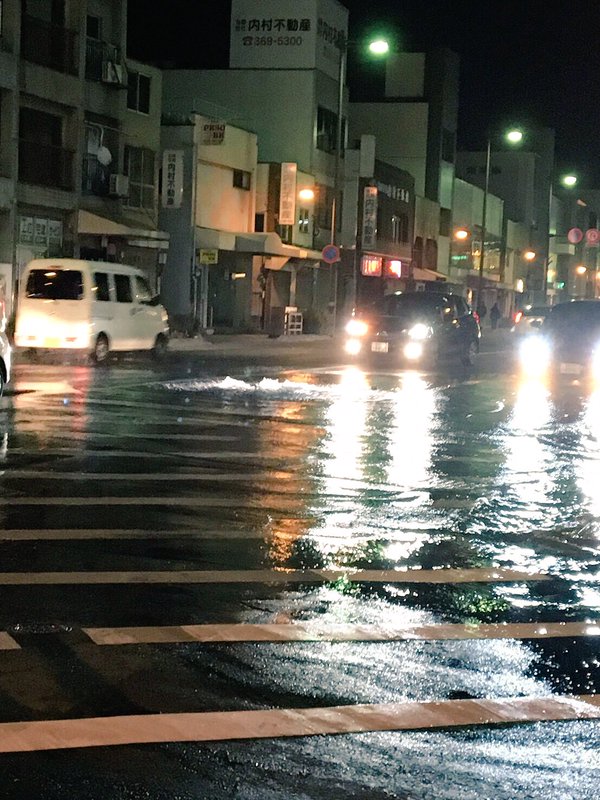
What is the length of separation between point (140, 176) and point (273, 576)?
116ft

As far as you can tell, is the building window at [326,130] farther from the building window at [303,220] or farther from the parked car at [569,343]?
the parked car at [569,343]

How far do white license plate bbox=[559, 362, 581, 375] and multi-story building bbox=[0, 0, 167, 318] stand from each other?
1547cm

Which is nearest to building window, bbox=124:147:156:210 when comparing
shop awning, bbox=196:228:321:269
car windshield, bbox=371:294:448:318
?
shop awning, bbox=196:228:321:269

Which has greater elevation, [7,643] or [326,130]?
[326,130]

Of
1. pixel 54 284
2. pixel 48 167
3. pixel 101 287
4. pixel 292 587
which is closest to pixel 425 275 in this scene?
pixel 48 167

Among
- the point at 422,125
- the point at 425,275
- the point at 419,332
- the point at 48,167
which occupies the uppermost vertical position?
the point at 422,125

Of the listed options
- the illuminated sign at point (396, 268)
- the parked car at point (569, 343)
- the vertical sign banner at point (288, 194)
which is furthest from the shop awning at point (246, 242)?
the parked car at point (569, 343)

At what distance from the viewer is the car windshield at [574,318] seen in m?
27.3

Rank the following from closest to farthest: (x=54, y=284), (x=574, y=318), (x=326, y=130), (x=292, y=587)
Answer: (x=292, y=587) → (x=54, y=284) → (x=574, y=318) → (x=326, y=130)

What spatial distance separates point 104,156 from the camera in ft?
129

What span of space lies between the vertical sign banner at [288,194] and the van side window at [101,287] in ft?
70.9

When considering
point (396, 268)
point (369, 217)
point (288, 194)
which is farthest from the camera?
point (396, 268)

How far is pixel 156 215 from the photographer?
140ft

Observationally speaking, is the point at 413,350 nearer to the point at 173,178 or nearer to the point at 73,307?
the point at 73,307
